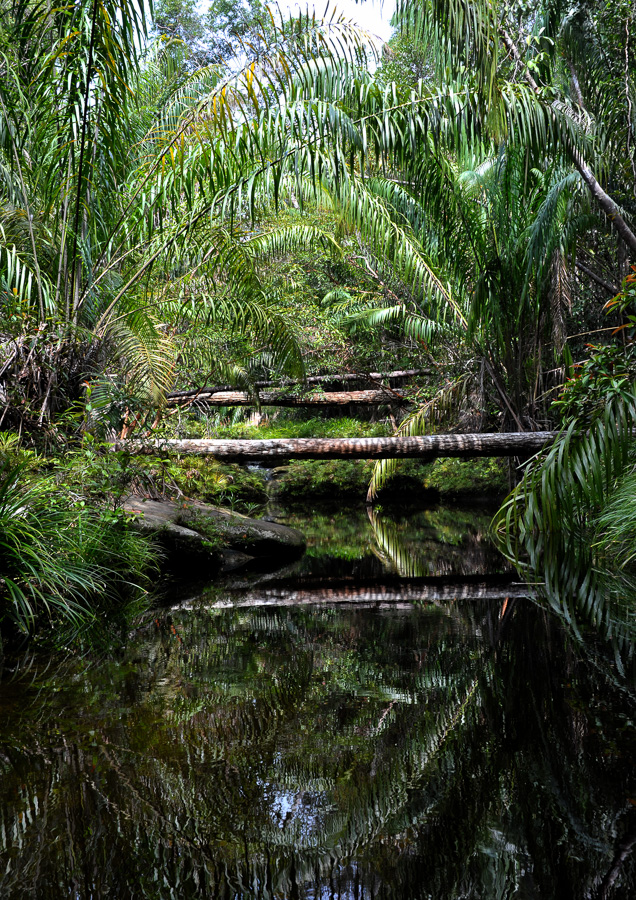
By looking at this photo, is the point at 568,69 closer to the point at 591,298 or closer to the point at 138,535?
the point at 591,298

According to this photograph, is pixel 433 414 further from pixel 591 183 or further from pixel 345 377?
pixel 591 183

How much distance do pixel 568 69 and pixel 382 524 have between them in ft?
25.5

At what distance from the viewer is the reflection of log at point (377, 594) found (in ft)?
13.3

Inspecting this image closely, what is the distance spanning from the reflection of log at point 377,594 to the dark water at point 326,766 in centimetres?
71

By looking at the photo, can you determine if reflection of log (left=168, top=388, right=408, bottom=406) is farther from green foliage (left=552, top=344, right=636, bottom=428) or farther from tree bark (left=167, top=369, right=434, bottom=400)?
green foliage (left=552, top=344, right=636, bottom=428)

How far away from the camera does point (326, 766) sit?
5.85 feet

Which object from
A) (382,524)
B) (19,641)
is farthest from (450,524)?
(19,641)

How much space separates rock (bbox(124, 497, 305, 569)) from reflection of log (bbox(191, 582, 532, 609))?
108 cm

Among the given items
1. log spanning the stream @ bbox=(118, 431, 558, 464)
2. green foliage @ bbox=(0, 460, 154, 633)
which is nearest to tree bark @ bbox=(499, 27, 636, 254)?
log spanning the stream @ bbox=(118, 431, 558, 464)

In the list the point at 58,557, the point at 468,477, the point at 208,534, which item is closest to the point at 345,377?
the point at 468,477

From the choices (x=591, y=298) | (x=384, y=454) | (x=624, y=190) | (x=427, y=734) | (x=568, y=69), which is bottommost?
(x=427, y=734)

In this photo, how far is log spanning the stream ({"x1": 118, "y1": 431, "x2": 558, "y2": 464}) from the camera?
721cm

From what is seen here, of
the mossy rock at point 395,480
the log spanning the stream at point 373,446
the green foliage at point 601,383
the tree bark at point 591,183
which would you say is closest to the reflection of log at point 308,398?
the mossy rock at point 395,480

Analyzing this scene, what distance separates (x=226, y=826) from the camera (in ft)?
4.92
